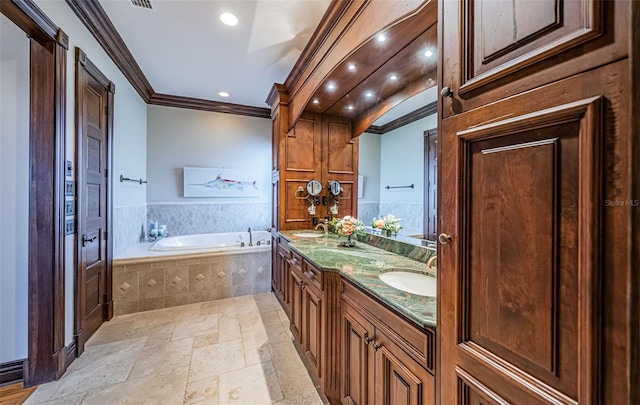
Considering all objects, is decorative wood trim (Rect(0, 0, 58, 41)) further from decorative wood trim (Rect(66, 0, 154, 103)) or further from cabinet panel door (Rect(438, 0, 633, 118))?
cabinet panel door (Rect(438, 0, 633, 118))

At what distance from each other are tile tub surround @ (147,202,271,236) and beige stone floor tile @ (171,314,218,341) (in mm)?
1715

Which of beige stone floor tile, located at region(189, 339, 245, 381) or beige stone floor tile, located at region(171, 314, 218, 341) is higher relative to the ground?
beige stone floor tile, located at region(171, 314, 218, 341)

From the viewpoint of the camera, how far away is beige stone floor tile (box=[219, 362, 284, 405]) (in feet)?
5.35

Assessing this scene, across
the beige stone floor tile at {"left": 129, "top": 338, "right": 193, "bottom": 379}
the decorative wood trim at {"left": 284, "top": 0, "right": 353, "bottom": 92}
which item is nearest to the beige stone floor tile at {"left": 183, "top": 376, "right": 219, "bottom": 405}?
the beige stone floor tile at {"left": 129, "top": 338, "right": 193, "bottom": 379}

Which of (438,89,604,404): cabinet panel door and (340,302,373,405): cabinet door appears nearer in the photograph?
(438,89,604,404): cabinet panel door

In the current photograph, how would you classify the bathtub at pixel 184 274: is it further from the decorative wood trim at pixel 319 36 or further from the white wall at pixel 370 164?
the decorative wood trim at pixel 319 36

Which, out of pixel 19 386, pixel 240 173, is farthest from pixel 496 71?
pixel 240 173

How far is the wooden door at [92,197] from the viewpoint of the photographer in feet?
6.70

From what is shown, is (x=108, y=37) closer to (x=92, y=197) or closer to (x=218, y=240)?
(x=92, y=197)

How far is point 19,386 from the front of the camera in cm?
169

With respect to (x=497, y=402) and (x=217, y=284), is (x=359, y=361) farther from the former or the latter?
(x=217, y=284)

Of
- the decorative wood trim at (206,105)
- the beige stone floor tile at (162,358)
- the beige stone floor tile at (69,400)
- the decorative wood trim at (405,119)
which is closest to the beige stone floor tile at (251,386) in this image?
the beige stone floor tile at (162,358)

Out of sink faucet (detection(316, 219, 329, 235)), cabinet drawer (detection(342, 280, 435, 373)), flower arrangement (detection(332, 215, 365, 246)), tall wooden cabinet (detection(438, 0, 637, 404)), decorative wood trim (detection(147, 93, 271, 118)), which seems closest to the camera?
tall wooden cabinet (detection(438, 0, 637, 404))

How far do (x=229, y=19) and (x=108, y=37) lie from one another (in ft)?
3.94
